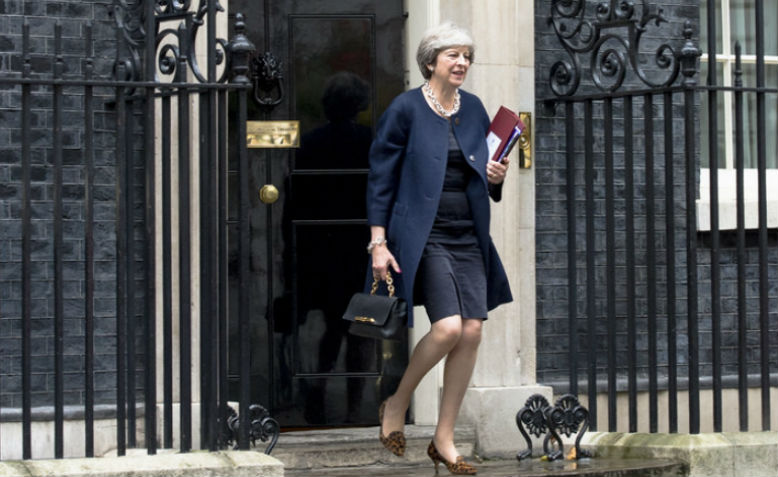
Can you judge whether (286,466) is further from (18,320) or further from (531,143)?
(531,143)

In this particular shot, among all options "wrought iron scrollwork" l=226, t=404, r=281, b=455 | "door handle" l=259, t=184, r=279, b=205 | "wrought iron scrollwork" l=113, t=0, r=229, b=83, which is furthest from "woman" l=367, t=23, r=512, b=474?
"door handle" l=259, t=184, r=279, b=205

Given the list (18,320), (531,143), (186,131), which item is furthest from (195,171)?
(531,143)

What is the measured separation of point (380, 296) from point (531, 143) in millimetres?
1820

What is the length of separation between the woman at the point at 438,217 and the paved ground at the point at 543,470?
0.36m

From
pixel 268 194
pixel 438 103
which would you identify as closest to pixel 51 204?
pixel 268 194

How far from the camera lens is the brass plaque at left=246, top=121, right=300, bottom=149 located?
26.4 feet

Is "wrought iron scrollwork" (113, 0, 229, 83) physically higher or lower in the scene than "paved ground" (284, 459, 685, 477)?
higher

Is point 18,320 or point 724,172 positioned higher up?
point 724,172

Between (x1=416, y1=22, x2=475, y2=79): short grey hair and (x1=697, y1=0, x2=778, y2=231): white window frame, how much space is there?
239cm

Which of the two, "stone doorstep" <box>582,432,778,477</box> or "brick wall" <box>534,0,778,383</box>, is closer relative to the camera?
"stone doorstep" <box>582,432,778,477</box>

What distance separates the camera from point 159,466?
6660 mm

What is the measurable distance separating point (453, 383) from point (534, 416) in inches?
43.4

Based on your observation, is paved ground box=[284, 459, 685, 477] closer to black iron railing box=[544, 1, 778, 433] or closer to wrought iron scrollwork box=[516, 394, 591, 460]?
wrought iron scrollwork box=[516, 394, 591, 460]

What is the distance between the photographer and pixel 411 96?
6910 millimetres
